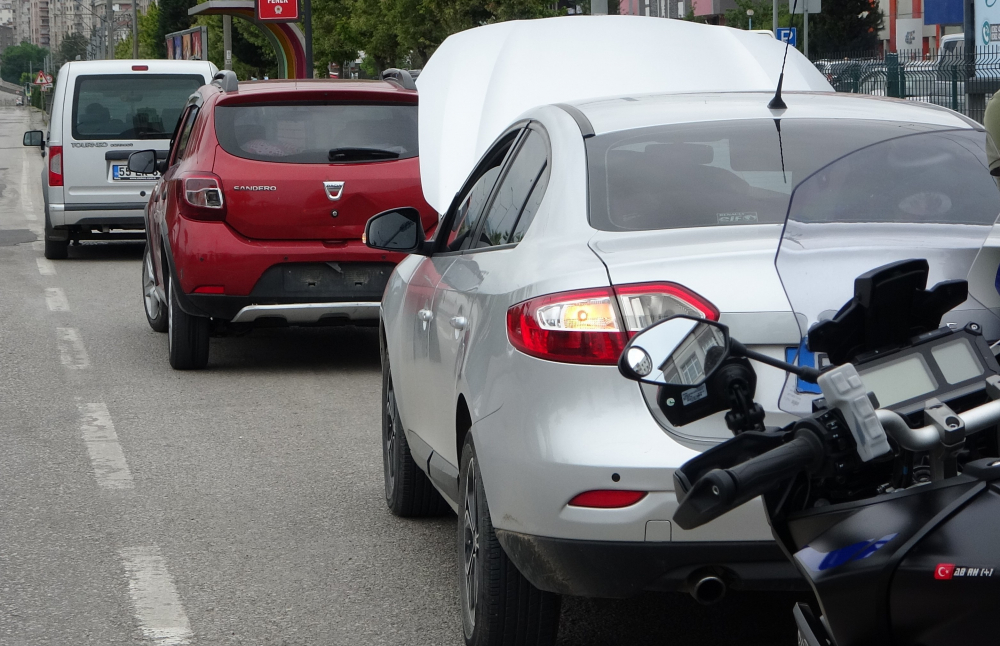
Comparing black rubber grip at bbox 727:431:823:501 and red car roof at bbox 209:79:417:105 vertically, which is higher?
red car roof at bbox 209:79:417:105

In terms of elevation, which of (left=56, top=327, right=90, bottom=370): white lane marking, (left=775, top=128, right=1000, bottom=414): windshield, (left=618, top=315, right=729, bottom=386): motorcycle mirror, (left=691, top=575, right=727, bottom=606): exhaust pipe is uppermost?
(left=775, top=128, right=1000, bottom=414): windshield

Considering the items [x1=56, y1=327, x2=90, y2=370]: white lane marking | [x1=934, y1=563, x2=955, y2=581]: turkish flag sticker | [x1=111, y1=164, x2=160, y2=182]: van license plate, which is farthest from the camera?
[x1=111, y1=164, x2=160, y2=182]: van license plate

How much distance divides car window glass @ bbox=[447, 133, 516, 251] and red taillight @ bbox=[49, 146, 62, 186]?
11668 millimetres

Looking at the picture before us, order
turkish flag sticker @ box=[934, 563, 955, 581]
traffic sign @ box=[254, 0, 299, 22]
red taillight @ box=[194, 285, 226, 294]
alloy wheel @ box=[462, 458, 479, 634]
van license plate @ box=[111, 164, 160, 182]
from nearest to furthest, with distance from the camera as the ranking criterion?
turkish flag sticker @ box=[934, 563, 955, 581]
alloy wheel @ box=[462, 458, 479, 634]
red taillight @ box=[194, 285, 226, 294]
van license plate @ box=[111, 164, 160, 182]
traffic sign @ box=[254, 0, 299, 22]

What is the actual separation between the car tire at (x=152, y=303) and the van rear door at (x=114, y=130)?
5155mm

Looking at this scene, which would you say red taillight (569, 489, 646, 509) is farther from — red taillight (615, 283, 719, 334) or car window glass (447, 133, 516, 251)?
car window glass (447, 133, 516, 251)

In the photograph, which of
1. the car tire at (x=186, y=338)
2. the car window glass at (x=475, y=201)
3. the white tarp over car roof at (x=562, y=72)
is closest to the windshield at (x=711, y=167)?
the car window glass at (x=475, y=201)

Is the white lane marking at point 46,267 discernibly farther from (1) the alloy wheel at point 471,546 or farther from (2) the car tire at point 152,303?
(1) the alloy wheel at point 471,546

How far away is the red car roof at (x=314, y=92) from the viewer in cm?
900

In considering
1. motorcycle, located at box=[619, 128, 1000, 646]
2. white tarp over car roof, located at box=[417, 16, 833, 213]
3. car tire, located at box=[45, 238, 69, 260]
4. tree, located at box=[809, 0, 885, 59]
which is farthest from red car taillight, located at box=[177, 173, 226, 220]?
tree, located at box=[809, 0, 885, 59]

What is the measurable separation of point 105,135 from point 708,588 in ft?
45.0

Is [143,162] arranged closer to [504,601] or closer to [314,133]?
[314,133]

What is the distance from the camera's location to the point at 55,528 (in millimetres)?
5637

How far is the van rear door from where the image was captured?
1592 centimetres
